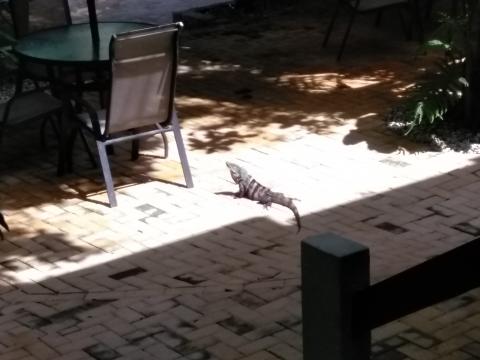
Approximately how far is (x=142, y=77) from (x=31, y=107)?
1105 mm

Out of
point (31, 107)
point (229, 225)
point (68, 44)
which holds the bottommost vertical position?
point (229, 225)

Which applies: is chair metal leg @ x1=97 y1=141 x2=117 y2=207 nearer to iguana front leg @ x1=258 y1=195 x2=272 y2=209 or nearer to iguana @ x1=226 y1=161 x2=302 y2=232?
iguana @ x1=226 y1=161 x2=302 y2=232

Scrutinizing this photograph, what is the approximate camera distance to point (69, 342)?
512 centimetres

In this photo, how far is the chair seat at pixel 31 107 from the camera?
7566 millimetres

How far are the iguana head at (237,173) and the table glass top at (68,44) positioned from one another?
3.70ft

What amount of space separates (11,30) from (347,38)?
143 inches

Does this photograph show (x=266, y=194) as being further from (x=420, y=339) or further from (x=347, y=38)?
(x=347, y=38)

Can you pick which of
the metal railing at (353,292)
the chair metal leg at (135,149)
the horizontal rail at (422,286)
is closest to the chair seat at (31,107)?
the chair metal leg at (135,149)

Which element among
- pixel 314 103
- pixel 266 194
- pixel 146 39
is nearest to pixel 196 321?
pixel 266 194

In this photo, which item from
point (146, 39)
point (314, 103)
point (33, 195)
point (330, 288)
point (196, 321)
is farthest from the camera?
point (314, 103)

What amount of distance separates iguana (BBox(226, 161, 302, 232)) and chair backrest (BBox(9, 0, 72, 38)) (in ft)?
7.94

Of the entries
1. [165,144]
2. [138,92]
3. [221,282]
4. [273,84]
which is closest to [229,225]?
[221,282]

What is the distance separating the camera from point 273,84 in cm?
981

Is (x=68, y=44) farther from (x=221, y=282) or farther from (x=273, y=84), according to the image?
(x=221, y=282)
